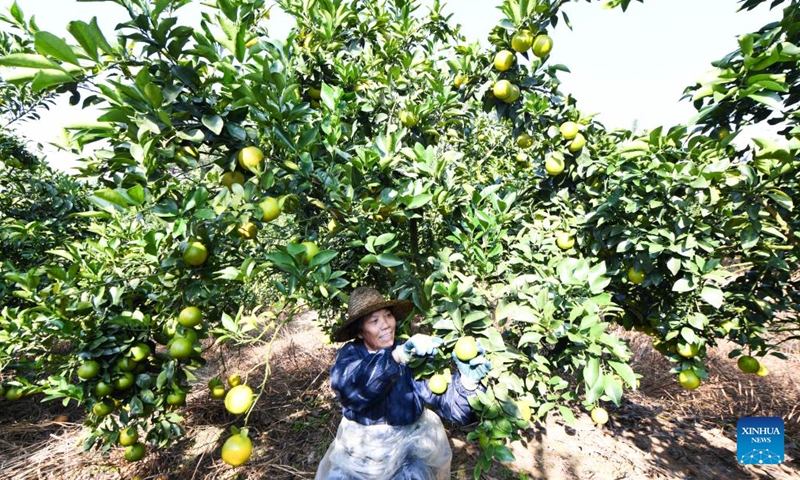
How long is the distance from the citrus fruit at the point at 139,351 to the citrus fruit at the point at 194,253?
669mm

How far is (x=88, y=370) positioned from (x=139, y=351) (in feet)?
0.68

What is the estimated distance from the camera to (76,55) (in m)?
1.01

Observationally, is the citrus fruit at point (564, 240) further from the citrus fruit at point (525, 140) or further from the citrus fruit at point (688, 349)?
the citrus fruit at point (688, 349)

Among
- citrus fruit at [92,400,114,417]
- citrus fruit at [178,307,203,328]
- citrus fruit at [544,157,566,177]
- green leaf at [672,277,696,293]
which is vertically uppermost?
citrus fruit at [544,157,566,177]

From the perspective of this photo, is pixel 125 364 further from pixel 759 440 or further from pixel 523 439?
pixel 759 440

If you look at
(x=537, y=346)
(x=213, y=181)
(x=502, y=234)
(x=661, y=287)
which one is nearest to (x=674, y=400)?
(x=661, y=287)

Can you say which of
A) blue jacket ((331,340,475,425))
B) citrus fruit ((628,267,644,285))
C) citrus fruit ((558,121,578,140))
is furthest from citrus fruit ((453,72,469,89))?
blue jacket ((331,340,475,425))

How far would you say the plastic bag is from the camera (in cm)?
188

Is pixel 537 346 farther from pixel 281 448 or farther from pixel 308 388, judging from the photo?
pixel 308 388

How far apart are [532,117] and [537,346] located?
50.7 inches

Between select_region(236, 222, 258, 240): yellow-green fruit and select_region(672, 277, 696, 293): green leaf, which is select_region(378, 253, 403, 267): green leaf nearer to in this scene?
select_region(236, 222, 258, 240): yellow-green fruit

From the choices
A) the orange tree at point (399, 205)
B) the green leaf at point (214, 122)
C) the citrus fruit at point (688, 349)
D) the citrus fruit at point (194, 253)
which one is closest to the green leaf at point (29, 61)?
the orange tree at point (399, 205)

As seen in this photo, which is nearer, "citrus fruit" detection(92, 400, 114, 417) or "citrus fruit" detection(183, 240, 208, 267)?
"citrus fruit" detection(183, 240, 208, 267)

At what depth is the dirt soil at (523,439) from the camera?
293cm
